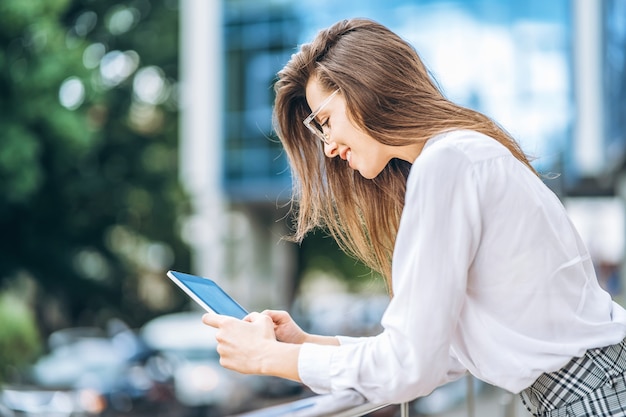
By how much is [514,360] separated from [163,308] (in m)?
28.5

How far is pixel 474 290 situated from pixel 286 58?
69.4 ft

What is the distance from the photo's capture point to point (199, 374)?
46.5ft

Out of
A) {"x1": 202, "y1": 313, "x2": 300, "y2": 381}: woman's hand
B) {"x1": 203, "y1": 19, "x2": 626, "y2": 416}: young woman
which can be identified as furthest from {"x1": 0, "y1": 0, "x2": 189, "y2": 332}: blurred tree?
{"x1": 202, "y1": 313, "x2": 300, "y2": 381}: woman's hand

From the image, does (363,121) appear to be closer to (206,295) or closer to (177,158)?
(206,295)

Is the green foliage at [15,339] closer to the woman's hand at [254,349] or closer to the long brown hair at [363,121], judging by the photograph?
the long brown hair at [363,121]

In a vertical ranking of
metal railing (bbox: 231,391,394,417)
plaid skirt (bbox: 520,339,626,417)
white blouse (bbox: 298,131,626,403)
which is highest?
white blouse (bbox: 298,131,626,403)

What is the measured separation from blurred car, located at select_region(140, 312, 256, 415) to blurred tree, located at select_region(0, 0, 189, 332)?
23.0ft

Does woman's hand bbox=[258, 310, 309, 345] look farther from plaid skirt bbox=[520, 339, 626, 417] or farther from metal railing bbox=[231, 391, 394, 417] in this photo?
plaid skirt bbox=[520, 339, 626, 417]

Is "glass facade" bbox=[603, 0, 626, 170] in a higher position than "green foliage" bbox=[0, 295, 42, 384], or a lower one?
higher

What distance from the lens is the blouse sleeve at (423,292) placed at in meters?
1.59

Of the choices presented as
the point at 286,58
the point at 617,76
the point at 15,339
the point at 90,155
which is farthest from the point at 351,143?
the point at 90,155

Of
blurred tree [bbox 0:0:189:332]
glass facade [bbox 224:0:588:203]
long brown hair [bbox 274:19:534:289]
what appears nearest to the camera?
long brown hair [bbox 274:19:534:289]

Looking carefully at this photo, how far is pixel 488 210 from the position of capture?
1.67 meters

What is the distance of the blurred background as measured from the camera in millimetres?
15375
